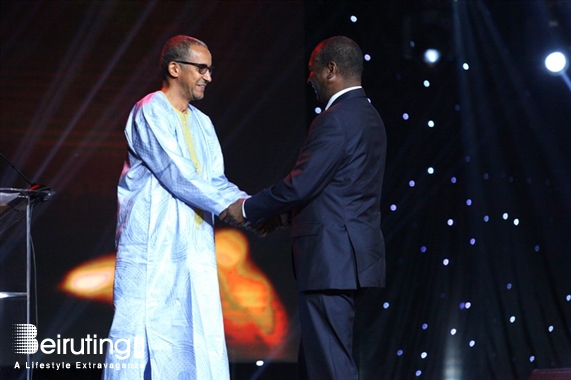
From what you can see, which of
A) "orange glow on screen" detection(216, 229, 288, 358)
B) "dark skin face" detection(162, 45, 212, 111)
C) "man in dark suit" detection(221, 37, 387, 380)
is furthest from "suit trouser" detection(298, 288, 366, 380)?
"orange glow on screen" detection(216, 229, 288, 358)

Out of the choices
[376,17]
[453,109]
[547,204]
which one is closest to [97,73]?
[376,17]

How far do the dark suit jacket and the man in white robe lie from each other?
37cm

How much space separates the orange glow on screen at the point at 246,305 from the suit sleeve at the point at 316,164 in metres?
1.65

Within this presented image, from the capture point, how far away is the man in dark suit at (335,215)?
3080 millimetres

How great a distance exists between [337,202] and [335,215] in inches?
1.9

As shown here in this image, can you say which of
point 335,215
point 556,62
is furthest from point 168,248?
point 556,62

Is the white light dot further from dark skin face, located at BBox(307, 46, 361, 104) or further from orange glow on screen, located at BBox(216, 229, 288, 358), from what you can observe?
dark skin face, located at BBox(307, 46, 361, 104)

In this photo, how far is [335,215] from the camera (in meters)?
3.12

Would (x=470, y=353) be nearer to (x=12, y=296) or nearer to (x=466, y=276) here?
(x=466, y=276)

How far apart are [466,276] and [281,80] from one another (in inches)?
61.8

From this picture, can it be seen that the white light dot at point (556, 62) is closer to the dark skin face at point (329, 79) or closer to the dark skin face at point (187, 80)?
the dark skin face at point (329, 79)

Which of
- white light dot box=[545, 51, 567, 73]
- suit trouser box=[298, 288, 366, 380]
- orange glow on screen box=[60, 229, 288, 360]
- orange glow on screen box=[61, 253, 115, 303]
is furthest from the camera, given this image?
white light dot box=[545, 51, 567, 73]

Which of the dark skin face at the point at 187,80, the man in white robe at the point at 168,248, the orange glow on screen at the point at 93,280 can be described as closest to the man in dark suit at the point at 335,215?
the man in white robe at the point at 168,248

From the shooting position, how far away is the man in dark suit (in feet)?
10.1
